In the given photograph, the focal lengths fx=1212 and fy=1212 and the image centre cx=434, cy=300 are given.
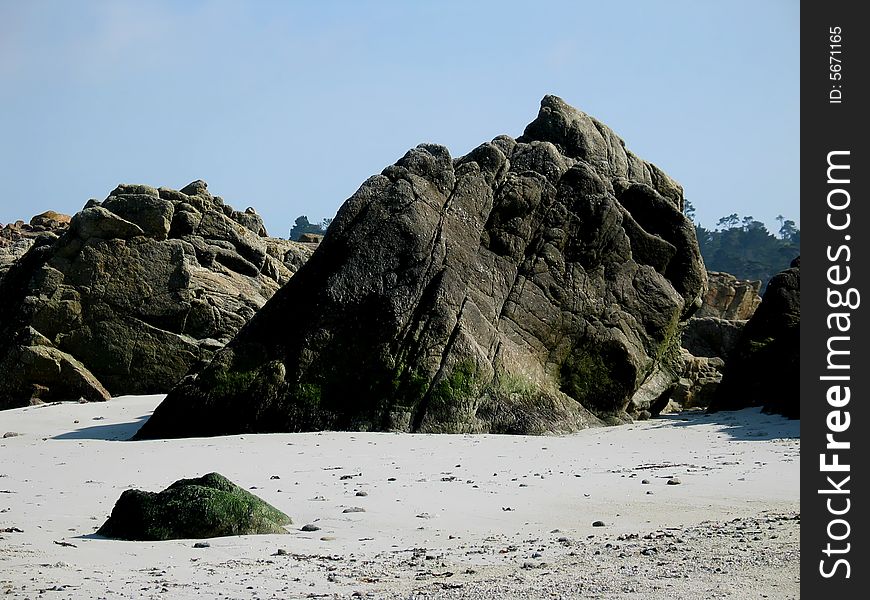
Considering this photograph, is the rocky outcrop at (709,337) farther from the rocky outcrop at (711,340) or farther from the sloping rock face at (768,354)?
the sloping rock face at (768,354)

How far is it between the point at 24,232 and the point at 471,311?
20.5 metres

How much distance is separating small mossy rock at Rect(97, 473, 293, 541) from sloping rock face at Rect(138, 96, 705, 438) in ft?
18.3

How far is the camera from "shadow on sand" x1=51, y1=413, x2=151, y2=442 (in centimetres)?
1341

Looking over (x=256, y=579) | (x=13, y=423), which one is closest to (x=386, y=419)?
(x=13, y=423)

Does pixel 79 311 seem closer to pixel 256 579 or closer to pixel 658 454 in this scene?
pixel 658 454

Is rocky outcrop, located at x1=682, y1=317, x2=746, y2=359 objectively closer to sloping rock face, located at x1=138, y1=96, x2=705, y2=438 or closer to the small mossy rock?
sloping rock face, located at x1=138, y1=96, x2=705, y2=438

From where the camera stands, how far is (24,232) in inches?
1228

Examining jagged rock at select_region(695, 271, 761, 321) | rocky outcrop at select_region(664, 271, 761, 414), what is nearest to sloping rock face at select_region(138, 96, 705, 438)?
rocky outcrop at select_region(664, 271, 761, 414)

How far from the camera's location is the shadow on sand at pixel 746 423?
12.5 m

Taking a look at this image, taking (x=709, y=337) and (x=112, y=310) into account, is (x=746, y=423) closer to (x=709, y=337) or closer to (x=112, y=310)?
(x=112, y=310)

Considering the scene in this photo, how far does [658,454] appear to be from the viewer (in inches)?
448

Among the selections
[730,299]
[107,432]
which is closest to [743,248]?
[730,299]

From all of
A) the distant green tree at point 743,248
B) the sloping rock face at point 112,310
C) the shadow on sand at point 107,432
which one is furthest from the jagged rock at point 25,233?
the distant green tree at point 743,248
